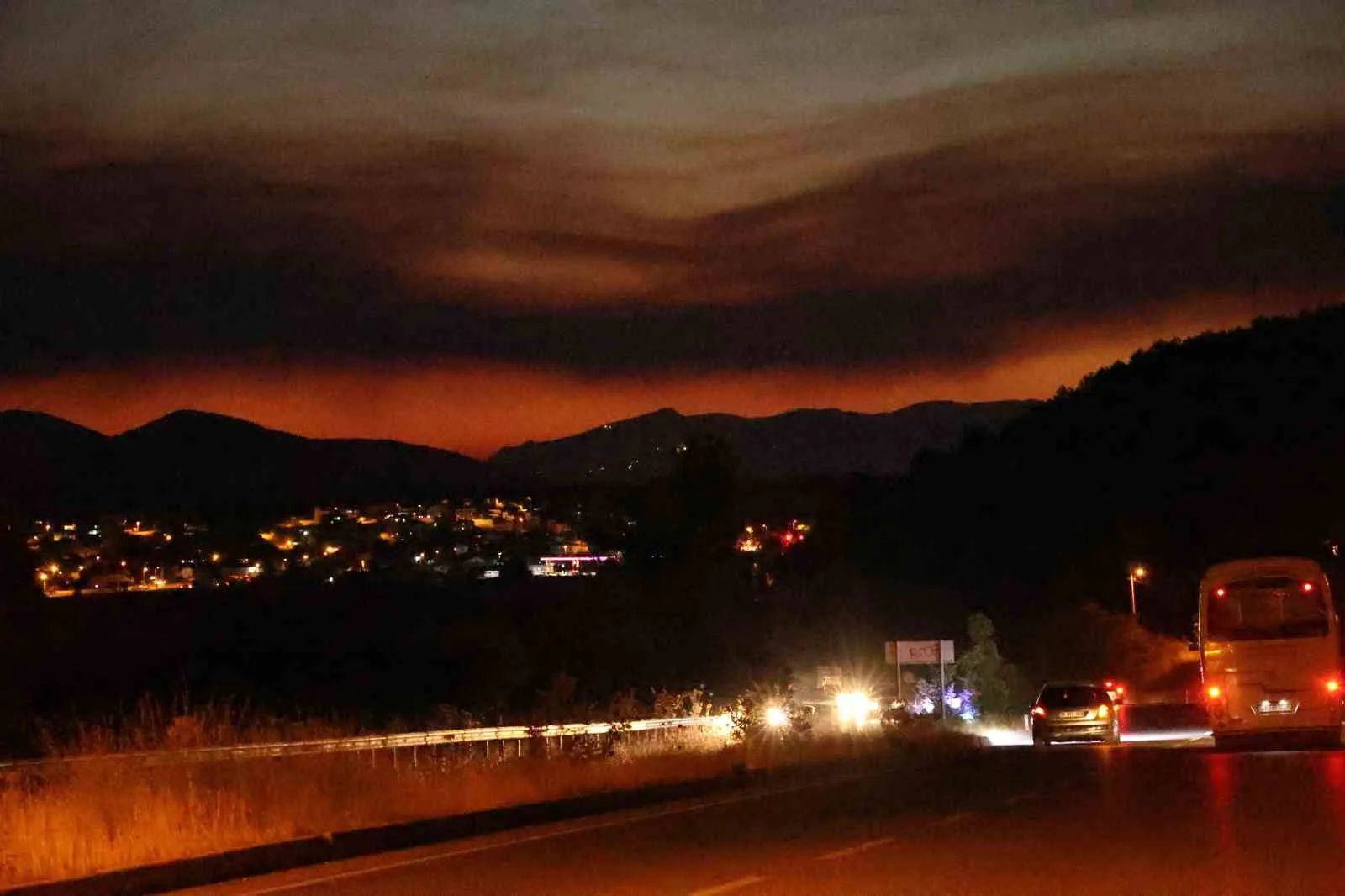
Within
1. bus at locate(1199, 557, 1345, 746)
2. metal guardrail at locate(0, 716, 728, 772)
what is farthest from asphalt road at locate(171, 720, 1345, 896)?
bus at locate(1199, 557, 1345, 746)

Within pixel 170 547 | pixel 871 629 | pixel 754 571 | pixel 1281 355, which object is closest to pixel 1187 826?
pixel 754 571

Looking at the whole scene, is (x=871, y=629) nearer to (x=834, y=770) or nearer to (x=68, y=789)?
(x=834, y=770)

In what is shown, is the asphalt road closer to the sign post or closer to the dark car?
the dark car

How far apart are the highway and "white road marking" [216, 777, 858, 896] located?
0.11 feet

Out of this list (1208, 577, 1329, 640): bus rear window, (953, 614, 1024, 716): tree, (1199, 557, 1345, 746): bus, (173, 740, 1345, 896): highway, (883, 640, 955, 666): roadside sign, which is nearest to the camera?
(173, 740, 1345, 896): highway

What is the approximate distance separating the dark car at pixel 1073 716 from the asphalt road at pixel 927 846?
1544 cm

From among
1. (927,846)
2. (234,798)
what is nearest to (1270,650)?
(927,846)

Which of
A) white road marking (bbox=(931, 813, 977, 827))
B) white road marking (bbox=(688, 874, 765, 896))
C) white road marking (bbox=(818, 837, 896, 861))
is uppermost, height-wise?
white road marking (bbox=(931, 813, 977, 827))

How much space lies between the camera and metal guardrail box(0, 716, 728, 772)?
60.8 feet

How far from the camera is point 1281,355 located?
11094 centimetres

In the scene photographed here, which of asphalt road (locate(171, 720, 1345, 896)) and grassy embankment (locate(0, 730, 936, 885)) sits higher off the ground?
grassy embankment (locate(0, 730, 936, 885))

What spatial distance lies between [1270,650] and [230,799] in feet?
77.8

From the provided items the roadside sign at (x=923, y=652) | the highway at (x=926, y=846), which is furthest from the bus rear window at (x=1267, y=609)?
A: the roadside sign at (x=923, y=652)

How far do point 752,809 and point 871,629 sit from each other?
236 ft
